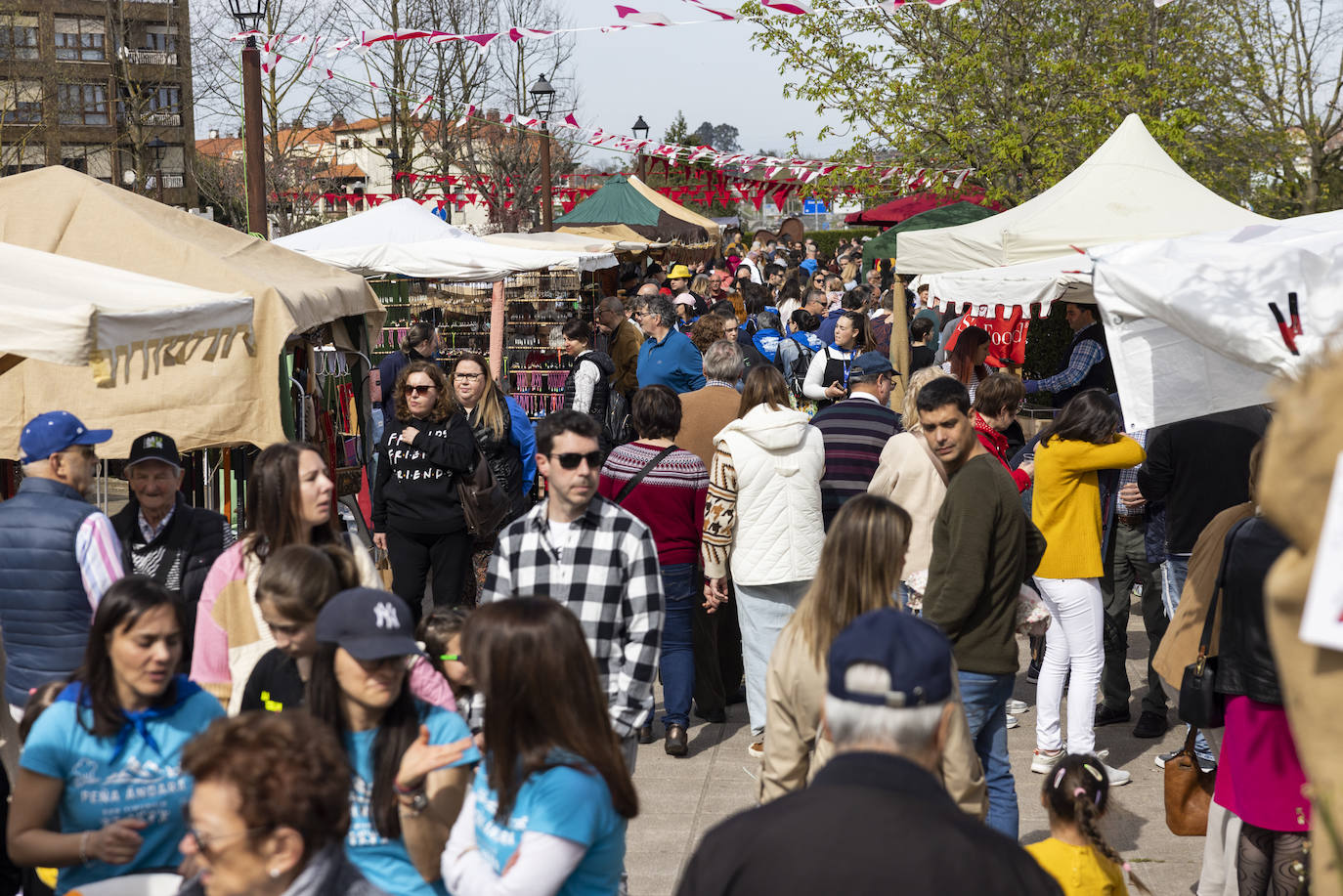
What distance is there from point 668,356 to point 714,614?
3.17m

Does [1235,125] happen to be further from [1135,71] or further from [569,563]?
[569,563]

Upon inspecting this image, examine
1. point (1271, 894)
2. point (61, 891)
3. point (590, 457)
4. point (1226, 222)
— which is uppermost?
point (1226, 222)

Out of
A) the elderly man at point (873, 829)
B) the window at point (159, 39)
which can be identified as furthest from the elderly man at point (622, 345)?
the window at point (159, 39)

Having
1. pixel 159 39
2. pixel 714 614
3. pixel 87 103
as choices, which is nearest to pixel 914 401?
pixel 714 614

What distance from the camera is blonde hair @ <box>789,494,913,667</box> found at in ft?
12.7

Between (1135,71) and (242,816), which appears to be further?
(1135,71)

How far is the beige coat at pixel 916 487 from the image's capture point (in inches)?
226

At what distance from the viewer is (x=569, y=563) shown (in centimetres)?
423

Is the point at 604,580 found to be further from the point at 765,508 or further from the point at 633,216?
the point at 633,216

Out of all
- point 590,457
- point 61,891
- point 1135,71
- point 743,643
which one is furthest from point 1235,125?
point 61,891

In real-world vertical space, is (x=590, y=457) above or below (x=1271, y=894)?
above

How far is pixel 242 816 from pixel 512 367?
1212 centimetres

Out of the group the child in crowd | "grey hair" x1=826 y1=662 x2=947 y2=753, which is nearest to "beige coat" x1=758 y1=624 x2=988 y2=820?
the child in crowd

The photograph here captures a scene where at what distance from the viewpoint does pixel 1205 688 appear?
4.29 meters
